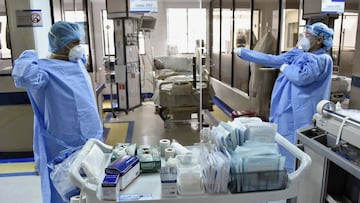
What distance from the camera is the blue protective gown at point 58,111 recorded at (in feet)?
6.48

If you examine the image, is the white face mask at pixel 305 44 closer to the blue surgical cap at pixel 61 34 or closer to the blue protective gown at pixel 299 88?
the blue protective gown at pixel 299 88

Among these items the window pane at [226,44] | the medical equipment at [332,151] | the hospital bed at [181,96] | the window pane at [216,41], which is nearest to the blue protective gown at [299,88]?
the medical equipment at [332,151]

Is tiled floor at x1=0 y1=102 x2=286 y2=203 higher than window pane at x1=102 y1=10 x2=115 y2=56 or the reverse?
the reverse

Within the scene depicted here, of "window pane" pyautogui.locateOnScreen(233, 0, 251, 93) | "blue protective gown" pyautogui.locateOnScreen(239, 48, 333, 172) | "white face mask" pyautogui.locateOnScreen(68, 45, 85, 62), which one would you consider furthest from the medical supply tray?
"window pane" pyautogui.locateOnScreen(233, 0, 251, 93)

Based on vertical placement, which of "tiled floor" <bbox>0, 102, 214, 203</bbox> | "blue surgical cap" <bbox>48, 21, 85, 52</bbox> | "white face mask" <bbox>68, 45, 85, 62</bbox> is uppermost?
"blue surgical cap" <bbox>48, 21, 85, 52</bbox>

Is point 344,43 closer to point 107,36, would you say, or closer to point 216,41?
point 216,41

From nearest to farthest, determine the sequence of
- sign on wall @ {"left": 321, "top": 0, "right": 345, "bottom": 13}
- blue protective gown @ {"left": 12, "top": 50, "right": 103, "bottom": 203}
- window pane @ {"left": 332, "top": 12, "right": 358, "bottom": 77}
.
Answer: blue protective gown @ {"left": 12, "top": 50, "right": 103, "bottom": 203} < sign on wall @ {"left": 321, "top": 0, "right": 345, "bottom": 13} < window pane @ {"left": 332, "top": 12, "right": 358, "bottom": 77}

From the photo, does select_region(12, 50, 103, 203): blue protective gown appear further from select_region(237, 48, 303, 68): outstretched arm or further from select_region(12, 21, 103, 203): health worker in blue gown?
select_region(237, 48, 303, 68): outstretched arm

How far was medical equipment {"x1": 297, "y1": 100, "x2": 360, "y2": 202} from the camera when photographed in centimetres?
166

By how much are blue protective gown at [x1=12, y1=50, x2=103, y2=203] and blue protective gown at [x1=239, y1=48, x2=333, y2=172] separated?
1.57 metres

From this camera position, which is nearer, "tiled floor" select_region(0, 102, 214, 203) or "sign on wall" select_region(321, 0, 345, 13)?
"tiled floor" select_region(0, 102, 214, 203)

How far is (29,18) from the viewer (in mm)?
3383

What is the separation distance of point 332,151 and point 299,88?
3.27 feet

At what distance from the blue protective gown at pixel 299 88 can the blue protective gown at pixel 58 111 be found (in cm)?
157
